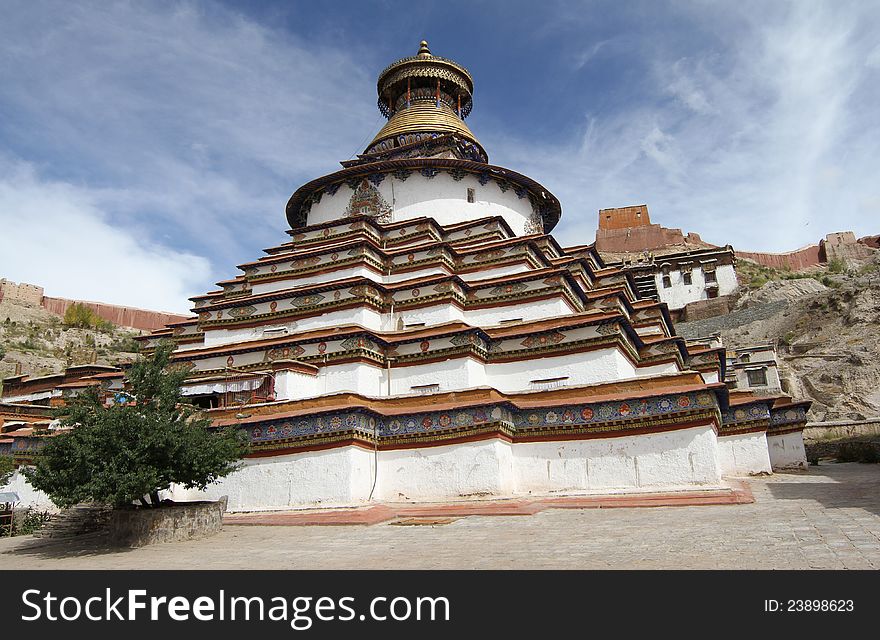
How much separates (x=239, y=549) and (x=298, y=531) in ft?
6.10

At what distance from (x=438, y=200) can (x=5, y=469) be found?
46.2 feet

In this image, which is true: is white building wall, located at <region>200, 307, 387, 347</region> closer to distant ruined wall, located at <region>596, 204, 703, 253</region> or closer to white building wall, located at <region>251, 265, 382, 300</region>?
white building wall, located at <region>251, 265, 382, 300</region>

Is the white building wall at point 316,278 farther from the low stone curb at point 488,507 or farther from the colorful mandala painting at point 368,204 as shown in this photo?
the low stone curb at point 488,507

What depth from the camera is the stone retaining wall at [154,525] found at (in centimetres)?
886

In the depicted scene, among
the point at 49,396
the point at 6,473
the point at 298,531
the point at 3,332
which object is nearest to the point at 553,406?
the point at 298,531

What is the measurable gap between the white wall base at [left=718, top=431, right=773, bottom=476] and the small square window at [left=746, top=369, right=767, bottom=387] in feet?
38.2

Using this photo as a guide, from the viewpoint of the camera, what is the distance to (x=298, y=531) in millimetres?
9945

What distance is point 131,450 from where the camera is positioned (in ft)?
28.6

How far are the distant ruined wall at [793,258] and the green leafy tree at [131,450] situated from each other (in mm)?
56941

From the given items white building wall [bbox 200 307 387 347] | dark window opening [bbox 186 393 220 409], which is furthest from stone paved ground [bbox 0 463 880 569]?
white building wall [bbox 200 307 387 347]

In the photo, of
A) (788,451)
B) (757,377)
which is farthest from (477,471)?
(757,377)

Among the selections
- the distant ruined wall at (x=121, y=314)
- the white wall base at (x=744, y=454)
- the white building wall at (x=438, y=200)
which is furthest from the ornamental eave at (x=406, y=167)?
the distant ruined wall at (x=121, y=314)

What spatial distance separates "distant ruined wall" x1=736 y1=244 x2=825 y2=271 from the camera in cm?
5597

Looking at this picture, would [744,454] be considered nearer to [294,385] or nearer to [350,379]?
[350,379]
